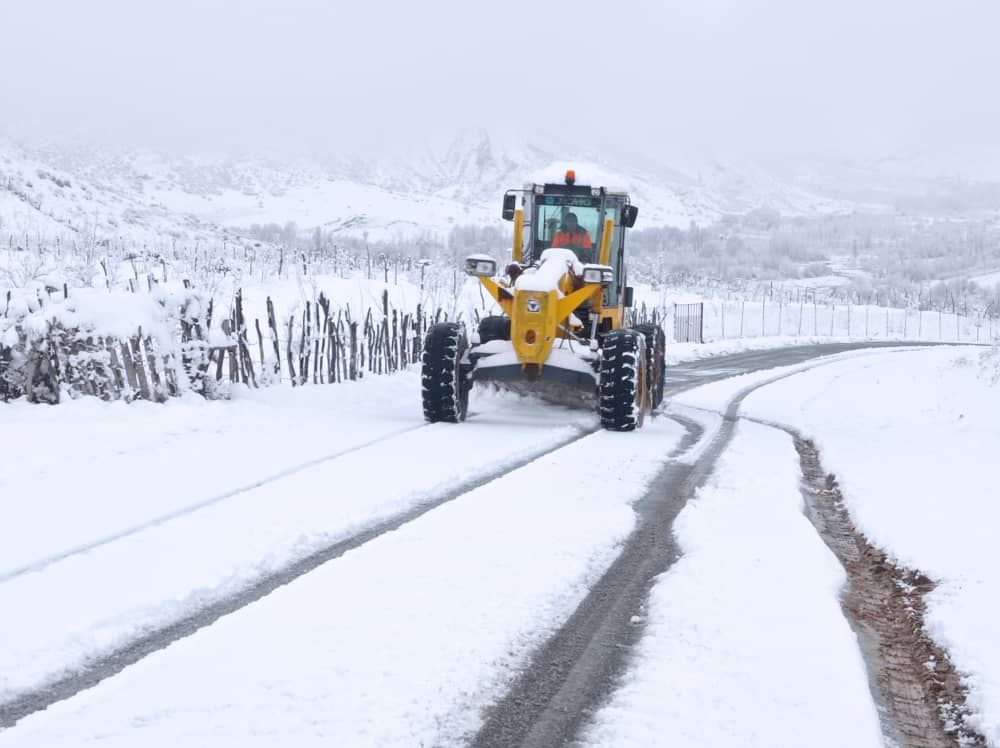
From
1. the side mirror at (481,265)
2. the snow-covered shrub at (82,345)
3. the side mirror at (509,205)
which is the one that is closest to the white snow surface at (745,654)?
the side mirror at (481,265)

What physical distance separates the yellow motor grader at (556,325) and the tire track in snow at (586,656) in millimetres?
4029

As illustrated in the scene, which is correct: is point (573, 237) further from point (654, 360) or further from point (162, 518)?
point (162, 518)

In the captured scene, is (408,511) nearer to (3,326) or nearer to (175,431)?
(175,431)

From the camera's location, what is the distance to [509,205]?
42.7ft

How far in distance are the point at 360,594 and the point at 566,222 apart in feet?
29.2

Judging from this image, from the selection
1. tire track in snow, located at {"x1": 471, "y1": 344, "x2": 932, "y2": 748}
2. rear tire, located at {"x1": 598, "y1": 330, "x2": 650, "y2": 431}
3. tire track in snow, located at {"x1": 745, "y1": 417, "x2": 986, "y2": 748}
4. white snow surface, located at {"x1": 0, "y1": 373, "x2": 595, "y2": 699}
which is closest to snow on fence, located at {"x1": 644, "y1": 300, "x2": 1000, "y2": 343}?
rear tire, located at {"x1": 598, "y1": 330, "x2": 650, "y2": 431}

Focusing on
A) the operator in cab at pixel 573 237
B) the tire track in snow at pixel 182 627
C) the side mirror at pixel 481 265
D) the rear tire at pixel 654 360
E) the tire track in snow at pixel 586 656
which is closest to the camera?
the tire track in snow at pixel 586 656

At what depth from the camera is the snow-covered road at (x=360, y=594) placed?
11.9 feet

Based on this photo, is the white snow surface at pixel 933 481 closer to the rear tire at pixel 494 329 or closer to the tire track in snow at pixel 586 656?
the tire track in snow at pixel 586 656

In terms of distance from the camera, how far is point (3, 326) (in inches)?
433

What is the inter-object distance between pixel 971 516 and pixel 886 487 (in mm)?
1341

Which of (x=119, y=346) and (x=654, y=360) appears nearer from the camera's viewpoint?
(x=119, y=346)

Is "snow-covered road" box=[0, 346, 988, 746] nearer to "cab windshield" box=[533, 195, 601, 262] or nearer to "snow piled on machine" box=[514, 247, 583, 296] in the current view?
"snow piled on machine" box=[514, 247, 583, 296]

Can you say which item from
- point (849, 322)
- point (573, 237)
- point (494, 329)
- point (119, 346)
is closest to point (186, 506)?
point (119, 346)
